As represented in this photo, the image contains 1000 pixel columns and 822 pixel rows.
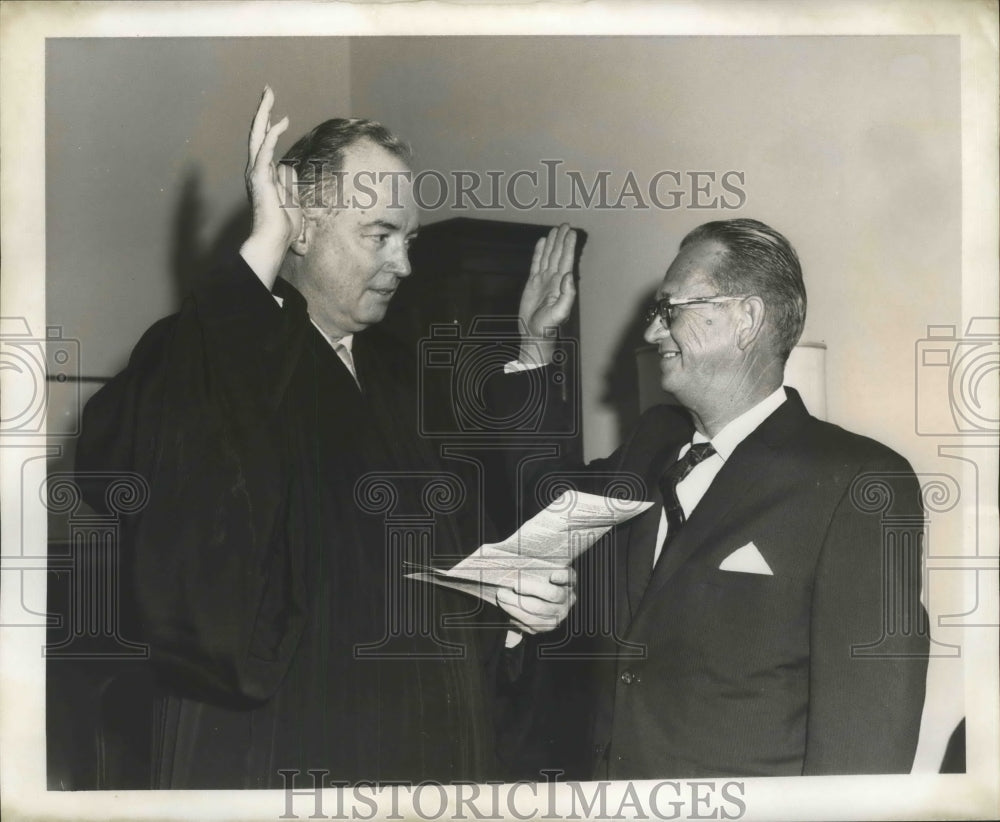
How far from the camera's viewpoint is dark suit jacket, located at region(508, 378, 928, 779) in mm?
2600

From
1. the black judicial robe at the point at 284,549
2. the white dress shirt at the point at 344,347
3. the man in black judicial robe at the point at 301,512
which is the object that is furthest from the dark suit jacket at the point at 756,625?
the white dress shirt at the point at 344,347

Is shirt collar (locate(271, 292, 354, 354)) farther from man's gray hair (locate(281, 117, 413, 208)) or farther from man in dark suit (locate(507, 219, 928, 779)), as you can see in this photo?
man in dark suit (locate(507, 219, 928, 779))

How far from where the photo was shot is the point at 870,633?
269 cm

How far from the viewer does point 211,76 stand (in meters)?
2.75

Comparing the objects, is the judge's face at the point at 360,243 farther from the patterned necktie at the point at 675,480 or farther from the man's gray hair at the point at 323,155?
the patterned necktie at the point at 675,480

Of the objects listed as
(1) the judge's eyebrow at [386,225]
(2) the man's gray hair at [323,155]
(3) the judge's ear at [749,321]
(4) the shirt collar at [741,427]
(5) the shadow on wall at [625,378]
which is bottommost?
(4) the shirt collar at [741,427]

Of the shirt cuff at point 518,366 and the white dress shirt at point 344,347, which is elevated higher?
the white dress shirt at point 344,347

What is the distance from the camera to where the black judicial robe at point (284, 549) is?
260 cm

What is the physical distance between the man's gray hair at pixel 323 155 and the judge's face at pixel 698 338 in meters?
0.86

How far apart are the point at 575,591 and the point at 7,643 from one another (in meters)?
1.45

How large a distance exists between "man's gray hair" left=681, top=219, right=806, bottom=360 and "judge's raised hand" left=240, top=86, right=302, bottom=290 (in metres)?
1.01

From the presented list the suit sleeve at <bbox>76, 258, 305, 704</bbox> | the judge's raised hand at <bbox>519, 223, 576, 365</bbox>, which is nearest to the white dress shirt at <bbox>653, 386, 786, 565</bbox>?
the judge's raised hand at <bbox>519, 223, 576, 365</bbox>

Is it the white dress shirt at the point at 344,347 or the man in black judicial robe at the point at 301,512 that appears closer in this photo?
the man in black judicial robe at the point at 301,512

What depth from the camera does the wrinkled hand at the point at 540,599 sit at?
268cm
